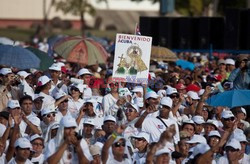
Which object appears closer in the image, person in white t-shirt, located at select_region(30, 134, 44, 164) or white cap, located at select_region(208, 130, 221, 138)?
person in white t-shirt, located at select_region(30, 134, 44, 164)

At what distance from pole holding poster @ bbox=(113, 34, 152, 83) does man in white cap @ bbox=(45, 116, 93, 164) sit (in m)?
4.90

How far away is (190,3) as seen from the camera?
2579 inches

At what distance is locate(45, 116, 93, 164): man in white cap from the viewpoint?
1316 cm

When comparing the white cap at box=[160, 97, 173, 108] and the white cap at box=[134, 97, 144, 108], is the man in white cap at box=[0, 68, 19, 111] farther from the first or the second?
the white cap at box=[160, 97, 173, 108]

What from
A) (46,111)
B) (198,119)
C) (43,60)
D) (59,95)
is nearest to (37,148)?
(46,111)

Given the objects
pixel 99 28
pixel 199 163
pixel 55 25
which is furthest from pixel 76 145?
pixel 99 28

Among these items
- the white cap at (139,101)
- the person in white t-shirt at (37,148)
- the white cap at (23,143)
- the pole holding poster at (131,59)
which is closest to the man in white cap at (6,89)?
the pole holding poster at (131,59)

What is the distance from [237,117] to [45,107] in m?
2.67

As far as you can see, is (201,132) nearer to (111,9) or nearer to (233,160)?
(233,160)

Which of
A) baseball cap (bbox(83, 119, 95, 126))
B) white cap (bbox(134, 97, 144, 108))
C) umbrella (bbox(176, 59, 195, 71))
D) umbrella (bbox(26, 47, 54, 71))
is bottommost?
baseball cap (bbox(83, 119, 95, 126))

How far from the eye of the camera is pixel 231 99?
1789 cm

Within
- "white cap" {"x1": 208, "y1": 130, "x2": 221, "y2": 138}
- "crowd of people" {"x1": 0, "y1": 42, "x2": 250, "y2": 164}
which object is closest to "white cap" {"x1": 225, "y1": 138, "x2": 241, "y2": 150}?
"crowd of people" {"x1": 0, "y1": 42, "x2": 250, "y2": 164}

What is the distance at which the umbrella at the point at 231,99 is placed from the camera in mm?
17781

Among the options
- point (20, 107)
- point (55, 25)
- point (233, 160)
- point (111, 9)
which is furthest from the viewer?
point (111, 9)
